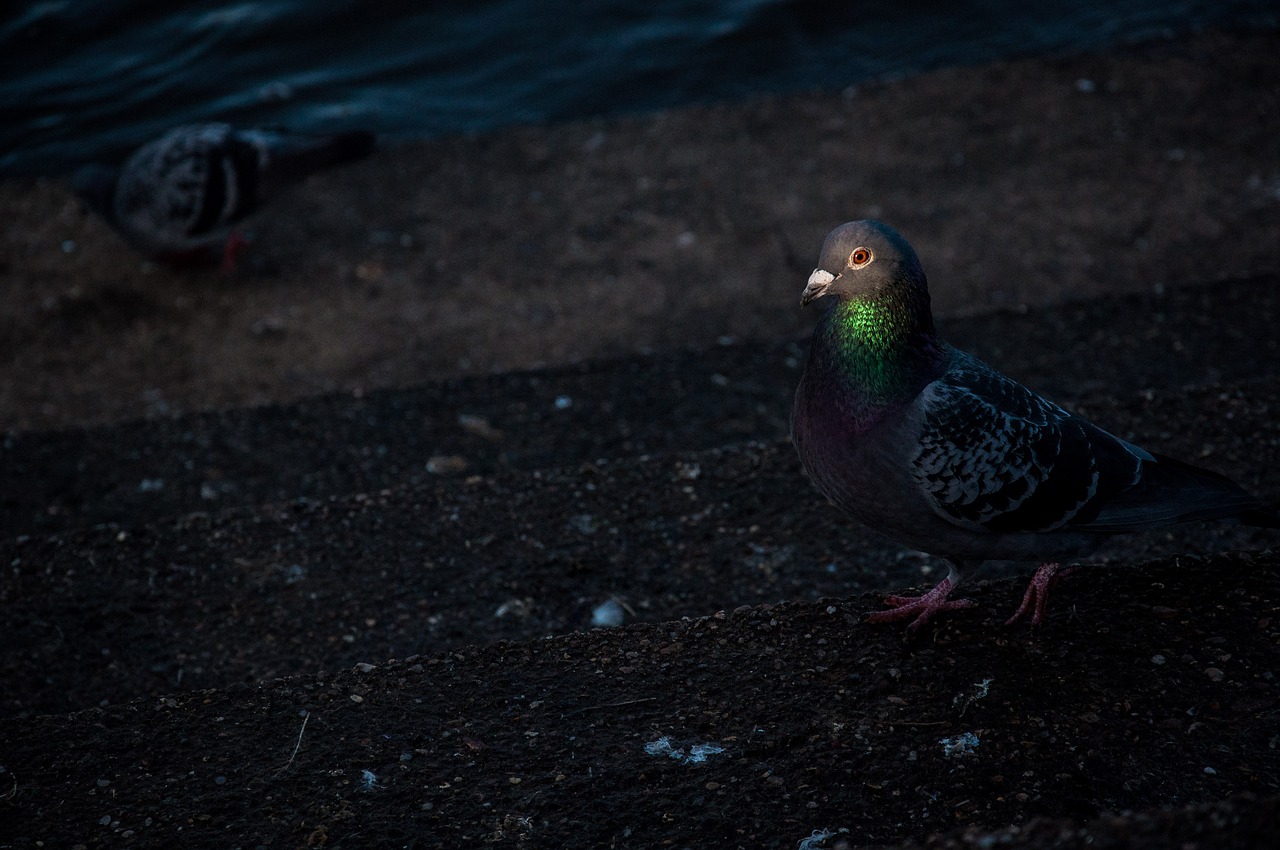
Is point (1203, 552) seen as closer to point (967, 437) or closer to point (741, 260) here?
point (967, 437)

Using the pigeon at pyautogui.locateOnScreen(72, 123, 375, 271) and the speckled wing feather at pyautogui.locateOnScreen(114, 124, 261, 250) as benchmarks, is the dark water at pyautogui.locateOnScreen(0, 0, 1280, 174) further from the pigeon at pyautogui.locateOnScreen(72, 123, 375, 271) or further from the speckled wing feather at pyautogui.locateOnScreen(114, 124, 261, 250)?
the speckled wing feather at pyautogui.locateOnScreen(114, 124, 261, 250)

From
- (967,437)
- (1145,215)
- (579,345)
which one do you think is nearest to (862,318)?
(967,437)

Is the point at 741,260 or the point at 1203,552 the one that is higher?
the point at 741,260

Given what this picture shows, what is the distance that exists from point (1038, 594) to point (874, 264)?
3.35 feet

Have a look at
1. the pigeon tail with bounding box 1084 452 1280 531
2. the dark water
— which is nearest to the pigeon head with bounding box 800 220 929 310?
the pigeon tail with bounding box 1084 452 1280 531

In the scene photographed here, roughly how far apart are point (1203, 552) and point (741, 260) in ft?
9.14

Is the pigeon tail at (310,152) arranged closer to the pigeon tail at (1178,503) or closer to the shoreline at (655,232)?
the shoreline at (655,232)

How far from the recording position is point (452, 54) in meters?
8.84

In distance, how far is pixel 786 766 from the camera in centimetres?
269

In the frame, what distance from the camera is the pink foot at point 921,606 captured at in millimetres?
3141

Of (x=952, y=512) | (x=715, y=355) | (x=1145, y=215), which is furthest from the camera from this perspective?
(x=1145, y=215)

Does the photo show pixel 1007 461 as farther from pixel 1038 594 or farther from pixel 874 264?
pixel 874 264

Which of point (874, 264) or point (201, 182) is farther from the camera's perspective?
point (201, 182)

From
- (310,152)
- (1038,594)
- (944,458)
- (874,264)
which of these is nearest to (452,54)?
(310,152)
